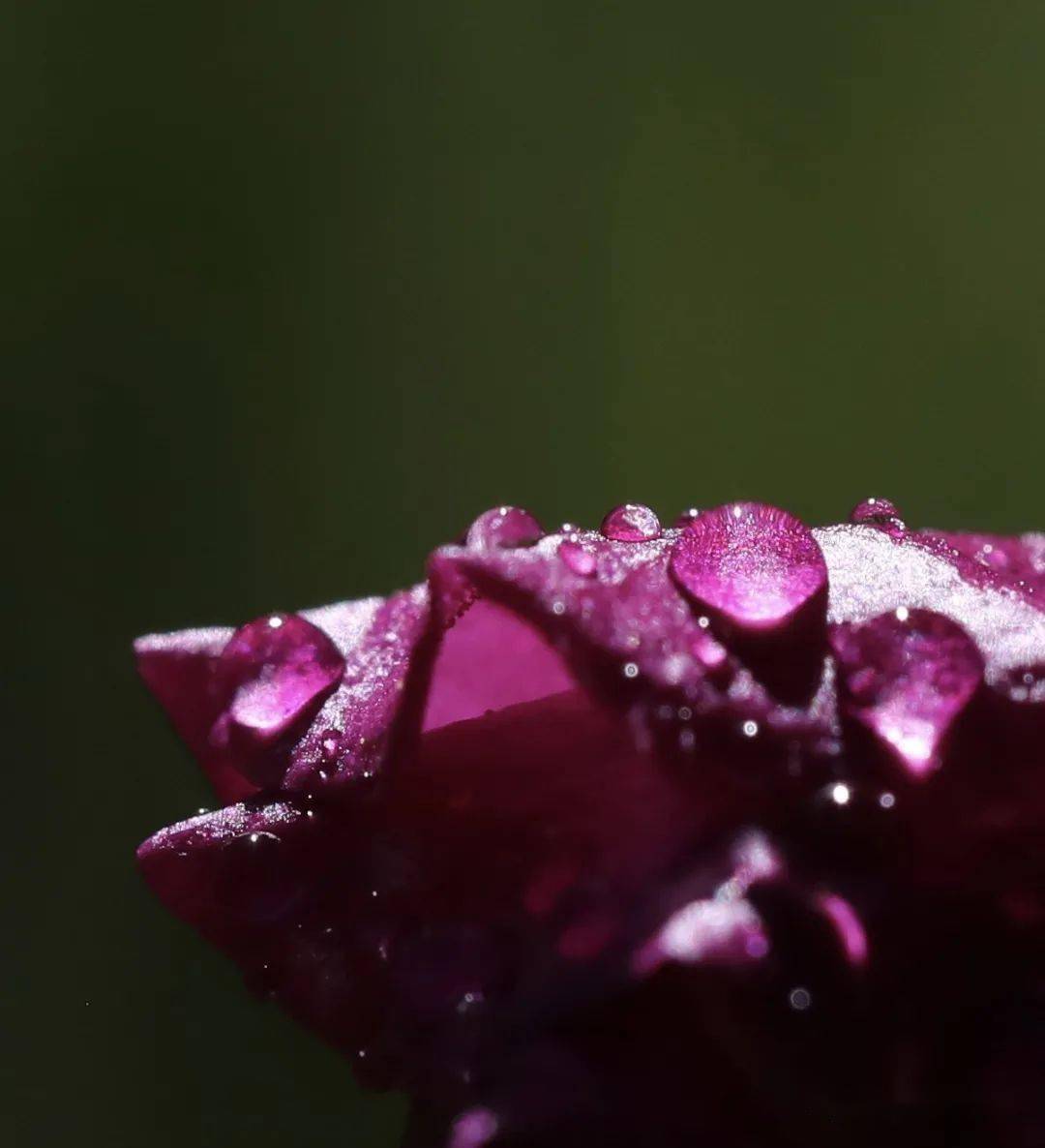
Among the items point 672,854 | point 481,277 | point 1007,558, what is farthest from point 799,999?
point 481,277

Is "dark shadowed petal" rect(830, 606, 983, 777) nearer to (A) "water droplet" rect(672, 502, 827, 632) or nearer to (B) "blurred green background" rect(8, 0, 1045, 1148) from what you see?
(A) "water droplet" rect(672, 502, 827, 632)

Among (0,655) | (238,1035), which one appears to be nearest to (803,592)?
(238,1035)

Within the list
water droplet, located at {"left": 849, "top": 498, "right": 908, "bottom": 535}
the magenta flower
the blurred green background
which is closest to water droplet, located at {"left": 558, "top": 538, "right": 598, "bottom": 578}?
the magenta flower

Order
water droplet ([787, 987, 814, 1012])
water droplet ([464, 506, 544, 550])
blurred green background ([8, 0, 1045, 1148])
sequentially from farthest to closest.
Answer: blurred green background ([8, 0, 1045, 1148]) → water droplet ([464, 506, 544, 550]) → water droplet ([787, 987, 814, 1012])

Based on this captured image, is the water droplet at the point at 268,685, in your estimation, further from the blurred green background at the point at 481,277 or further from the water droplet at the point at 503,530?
the blurred green background at the point at 481,277

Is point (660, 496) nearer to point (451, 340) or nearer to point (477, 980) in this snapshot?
point (451, 340)
